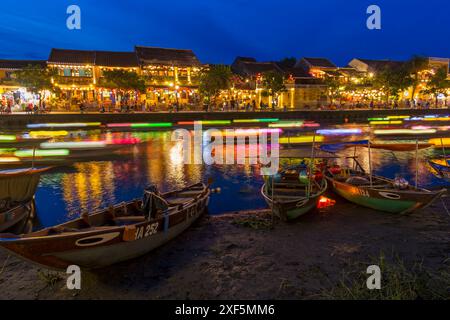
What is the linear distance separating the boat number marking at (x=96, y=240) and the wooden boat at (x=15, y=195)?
15.8 feet

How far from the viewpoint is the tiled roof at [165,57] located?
52.9 meters

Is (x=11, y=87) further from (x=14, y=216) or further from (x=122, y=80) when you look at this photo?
(x=14, y=216)

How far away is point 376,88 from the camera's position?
2414 inches

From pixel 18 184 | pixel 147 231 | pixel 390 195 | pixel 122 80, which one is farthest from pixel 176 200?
pixel 122 80

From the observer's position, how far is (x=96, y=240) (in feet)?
23.7

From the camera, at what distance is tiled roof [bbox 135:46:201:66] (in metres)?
52.9

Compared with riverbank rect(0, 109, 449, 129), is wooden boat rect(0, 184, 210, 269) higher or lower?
lower

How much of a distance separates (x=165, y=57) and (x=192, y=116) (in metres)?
16.0

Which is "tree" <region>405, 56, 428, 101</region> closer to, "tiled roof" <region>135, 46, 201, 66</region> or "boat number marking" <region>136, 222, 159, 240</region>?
"tiled roof" <region>135, 46, 201, 66</region>

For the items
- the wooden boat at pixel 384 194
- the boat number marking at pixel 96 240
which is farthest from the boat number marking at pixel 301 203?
the boat number marking at pixel 96 240

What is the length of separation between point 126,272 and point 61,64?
48560 mm

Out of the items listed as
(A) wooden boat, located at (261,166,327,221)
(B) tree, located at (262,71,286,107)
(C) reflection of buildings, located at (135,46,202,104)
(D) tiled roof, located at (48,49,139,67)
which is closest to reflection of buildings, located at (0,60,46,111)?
(D) tiled roof, located at (48,49,139,67)

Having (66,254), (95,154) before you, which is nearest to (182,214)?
(66,254)

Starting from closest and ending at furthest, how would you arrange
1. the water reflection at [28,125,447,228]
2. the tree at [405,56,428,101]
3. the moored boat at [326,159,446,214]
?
the moored boat at [326,159,446,214] → the water reflection at [28,125,447,228] → the tree at [405,56,428,101]
